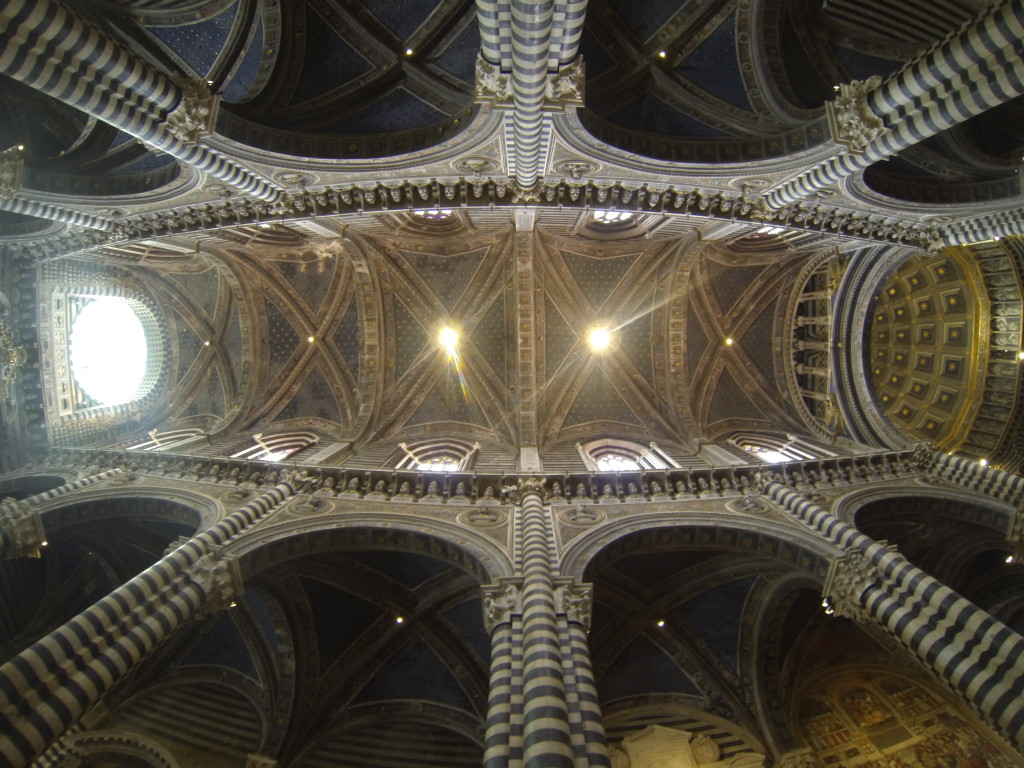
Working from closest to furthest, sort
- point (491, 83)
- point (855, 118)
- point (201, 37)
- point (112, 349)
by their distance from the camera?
point (491, 83)
point (855, 118)
point (201, 37)
point (112, 349)

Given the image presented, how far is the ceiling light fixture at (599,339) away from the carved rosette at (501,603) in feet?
44.3

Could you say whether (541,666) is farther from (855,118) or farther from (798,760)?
(855,118)

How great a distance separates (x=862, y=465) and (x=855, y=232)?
602 cm

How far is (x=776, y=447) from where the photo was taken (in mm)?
18922

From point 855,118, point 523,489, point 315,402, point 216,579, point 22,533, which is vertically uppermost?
point 855,118

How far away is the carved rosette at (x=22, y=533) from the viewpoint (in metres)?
10.7

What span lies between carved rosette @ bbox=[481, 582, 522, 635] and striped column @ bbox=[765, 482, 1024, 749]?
20.2 feet

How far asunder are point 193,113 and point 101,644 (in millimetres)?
9094

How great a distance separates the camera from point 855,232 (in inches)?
518

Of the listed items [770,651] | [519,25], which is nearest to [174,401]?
[519,25]

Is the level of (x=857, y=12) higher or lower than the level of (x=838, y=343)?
higher

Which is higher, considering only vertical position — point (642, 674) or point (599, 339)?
point (599, 339)

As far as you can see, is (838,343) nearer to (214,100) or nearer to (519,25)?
(519,25)

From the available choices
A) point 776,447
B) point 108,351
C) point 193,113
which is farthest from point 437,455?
point 193,113
